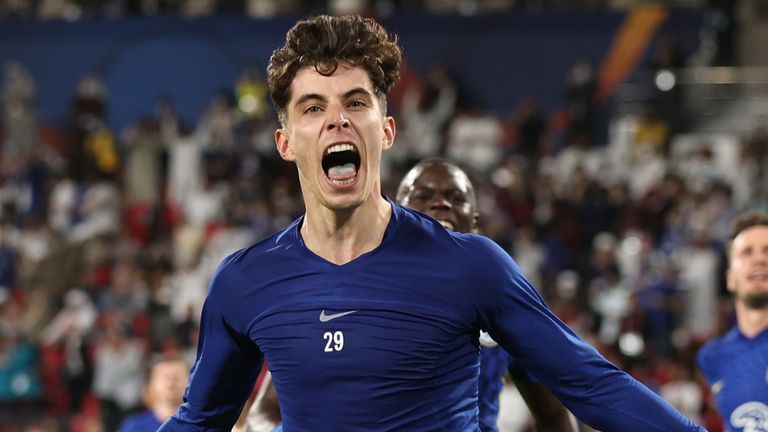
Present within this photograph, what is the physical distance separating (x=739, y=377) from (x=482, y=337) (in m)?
1.65

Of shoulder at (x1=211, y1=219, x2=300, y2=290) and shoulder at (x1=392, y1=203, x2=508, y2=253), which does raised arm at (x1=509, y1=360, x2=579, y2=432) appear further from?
shoulder at (x1=211, y1=219, x2=300, y2=290)

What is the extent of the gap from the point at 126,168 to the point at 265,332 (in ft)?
52.4

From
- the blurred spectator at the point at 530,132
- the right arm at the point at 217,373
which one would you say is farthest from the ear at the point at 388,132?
the blurred spectator at the point at 530,132

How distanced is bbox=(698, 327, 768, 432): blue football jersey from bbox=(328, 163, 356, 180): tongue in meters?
2.78

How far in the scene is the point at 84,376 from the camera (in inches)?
568

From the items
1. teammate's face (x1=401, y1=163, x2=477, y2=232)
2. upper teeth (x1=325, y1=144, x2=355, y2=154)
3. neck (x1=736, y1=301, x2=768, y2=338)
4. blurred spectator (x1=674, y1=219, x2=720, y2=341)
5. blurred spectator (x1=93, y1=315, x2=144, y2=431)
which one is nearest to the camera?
upper teeth (x1=325, y1=144, x2=355, y2=154)

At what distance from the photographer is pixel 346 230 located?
3.27 metres

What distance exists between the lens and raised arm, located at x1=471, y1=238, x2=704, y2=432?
3025 mm

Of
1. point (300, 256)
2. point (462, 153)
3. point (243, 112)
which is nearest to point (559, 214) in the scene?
point (462, 153)

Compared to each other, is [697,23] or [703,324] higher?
[697,23]

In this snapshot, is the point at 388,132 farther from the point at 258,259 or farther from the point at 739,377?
the point at 739,377

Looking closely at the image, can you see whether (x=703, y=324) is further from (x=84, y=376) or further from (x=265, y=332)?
(x=265, y=332)

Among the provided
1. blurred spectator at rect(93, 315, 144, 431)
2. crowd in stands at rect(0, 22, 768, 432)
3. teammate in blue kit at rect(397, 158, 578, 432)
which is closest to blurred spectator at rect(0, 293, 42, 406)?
crowd in stands at rect(0, 22, 768, 432)

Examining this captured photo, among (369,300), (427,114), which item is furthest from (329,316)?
(427,114)
